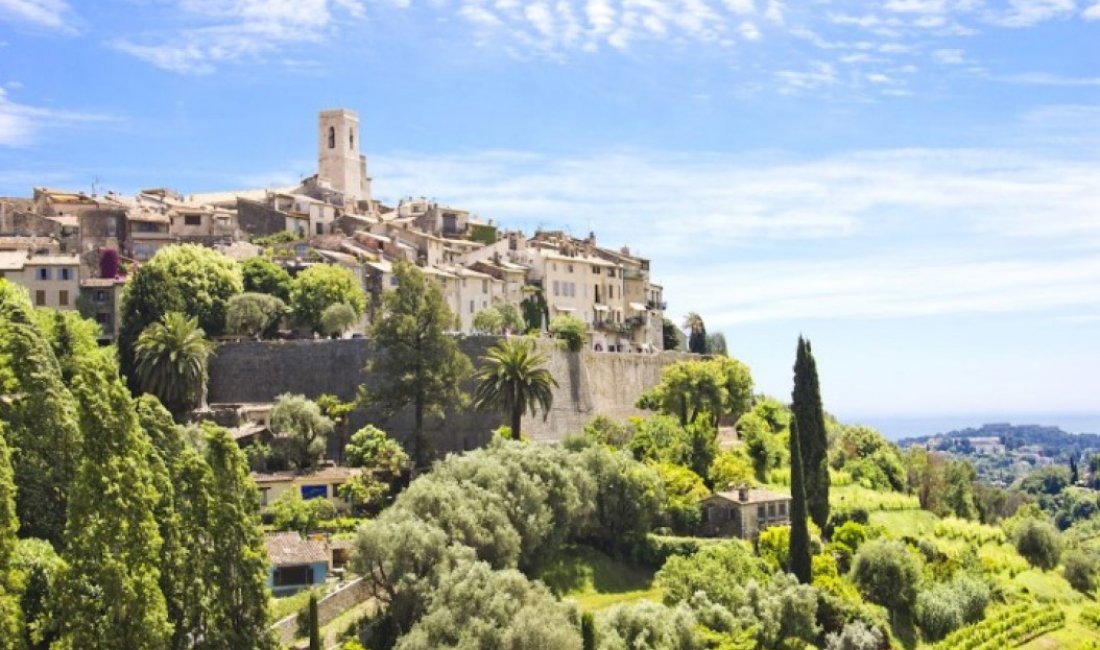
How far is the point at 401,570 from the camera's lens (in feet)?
139

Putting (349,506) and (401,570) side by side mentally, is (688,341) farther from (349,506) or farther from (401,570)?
(401,570)

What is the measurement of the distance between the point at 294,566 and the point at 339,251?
44982mm

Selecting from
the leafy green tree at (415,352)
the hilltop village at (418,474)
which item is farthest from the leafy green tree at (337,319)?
the leafy green tree at (415,352)

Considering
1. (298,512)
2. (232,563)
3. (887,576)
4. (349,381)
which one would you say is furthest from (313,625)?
(349,381)

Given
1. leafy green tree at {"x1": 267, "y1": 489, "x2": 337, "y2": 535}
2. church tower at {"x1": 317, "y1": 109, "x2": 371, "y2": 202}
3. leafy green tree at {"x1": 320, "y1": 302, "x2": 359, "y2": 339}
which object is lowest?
leafy green tree at {"x1": 267, "y1": 489, "x2": 337, "y2": 535}

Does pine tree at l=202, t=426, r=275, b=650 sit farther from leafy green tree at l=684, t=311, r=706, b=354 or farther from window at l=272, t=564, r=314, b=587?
leafy green tree at l=684, t=311, r=706, b=354

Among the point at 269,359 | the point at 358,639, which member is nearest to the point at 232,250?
the point at 269,359

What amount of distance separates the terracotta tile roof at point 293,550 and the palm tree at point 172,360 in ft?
47.2

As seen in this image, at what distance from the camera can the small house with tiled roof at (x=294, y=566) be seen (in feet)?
149

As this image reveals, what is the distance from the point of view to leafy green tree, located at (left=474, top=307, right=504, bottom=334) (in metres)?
79.9

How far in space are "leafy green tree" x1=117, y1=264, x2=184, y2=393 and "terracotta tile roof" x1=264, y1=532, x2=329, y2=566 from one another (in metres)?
21.7

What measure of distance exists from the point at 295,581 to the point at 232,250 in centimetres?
4186

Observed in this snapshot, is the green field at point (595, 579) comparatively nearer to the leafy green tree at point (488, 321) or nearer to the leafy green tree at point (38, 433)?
the leafy green tree at point (38, 433)

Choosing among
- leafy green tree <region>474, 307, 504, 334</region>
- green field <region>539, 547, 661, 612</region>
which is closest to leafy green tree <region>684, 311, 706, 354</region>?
leafy green tree <region>474, 307, 504, 334</region>
